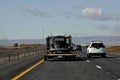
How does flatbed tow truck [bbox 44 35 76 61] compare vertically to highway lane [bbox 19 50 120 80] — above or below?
above

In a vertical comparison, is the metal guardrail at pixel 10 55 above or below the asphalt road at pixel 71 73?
above

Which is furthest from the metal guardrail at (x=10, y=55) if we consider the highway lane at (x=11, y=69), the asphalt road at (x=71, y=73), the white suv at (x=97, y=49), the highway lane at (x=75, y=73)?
the highway lane at (x=75, y=73)

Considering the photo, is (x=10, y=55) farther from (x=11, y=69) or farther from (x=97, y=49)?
(x=11, y=69)

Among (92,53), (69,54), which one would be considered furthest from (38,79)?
(92,53)

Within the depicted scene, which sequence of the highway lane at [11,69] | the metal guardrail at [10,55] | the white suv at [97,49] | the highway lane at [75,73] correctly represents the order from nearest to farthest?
the highway lane at [75,73], the highway lane at [11,69], the metal guardrail at [10,55], the white suv at [97,49]

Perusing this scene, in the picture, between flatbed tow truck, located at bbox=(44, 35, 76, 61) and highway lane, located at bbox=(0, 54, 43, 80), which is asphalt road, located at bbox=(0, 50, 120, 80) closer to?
highway lane, located at bbox=(0, 54, 43, 80)

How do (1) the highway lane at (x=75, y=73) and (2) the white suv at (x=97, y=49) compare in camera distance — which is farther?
(2) the white suv at (x=97, y=49)

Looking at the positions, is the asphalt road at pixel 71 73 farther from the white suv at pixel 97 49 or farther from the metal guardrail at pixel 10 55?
the white suv at pixel 97 49

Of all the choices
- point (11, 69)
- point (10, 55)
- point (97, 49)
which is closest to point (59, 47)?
point (97, 49)

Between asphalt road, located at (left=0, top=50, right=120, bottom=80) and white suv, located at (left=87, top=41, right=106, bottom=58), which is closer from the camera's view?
asphalt road, located at (left=0, top=50, right=120, bottom=80)

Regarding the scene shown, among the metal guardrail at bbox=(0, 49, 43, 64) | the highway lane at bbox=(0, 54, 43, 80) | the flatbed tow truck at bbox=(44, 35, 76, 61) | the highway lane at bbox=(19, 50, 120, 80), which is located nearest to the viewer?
the highway lane at bbox=(19, 50, 120, 80)

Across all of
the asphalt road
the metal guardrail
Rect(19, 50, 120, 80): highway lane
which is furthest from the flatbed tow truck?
Rect(19, 50, 120, 80): highway lane

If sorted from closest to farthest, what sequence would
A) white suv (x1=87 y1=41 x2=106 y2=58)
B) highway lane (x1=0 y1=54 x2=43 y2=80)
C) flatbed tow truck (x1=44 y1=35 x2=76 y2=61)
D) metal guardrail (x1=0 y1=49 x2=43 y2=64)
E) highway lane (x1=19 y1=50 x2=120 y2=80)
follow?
highway lane (x1=19 y1=50 x2=120 y2=80), highway lane (x1=0 y1=54 x2=43 y2=80), flatbed tow truck (x1=44 y1=35 x2=76 y2=61), metal guardrail (x1=0 y1=49 x2=43 y2=64), white suv (x1=87 y1=41 x2=106 y2=58)

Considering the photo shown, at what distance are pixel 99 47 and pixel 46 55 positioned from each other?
991 cm
